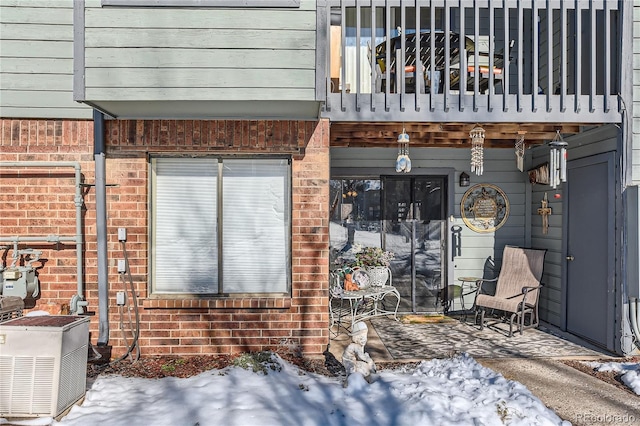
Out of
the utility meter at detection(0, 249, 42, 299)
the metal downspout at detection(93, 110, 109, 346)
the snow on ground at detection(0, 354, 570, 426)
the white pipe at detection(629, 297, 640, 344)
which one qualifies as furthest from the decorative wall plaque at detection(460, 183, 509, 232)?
the utility meter at detection(0, 249, 42, 299)

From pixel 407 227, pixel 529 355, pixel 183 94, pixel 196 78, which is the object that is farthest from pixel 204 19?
pixel 529 355

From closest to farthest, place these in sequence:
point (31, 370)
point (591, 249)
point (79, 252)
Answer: point (31, 370)
point (79, 252)
point (591, 249)

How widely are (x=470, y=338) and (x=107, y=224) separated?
172 inches

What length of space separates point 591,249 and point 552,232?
0.91m

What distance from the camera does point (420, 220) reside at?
6543 millimetres

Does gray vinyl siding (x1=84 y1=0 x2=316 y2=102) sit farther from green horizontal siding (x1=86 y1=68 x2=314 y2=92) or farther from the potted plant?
the potted plant

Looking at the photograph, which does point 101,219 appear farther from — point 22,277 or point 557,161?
point 557,161

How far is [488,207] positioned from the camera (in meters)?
6.42

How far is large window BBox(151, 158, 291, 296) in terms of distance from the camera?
4434 millimetres

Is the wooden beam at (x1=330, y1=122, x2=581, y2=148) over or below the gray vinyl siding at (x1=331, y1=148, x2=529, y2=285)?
over

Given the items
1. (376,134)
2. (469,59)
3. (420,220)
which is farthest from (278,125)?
(420,220)

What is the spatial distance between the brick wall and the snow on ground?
555mm

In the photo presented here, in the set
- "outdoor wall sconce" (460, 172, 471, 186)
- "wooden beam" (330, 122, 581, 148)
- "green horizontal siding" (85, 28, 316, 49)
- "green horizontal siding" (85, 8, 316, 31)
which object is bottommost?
"outdoor wall sconce" (460, 172, 471, 186)

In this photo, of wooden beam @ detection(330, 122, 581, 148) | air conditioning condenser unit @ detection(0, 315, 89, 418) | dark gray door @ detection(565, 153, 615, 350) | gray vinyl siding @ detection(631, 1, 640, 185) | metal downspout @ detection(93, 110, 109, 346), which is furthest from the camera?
wooden beam @ detection(330, 122, 581, 148)
